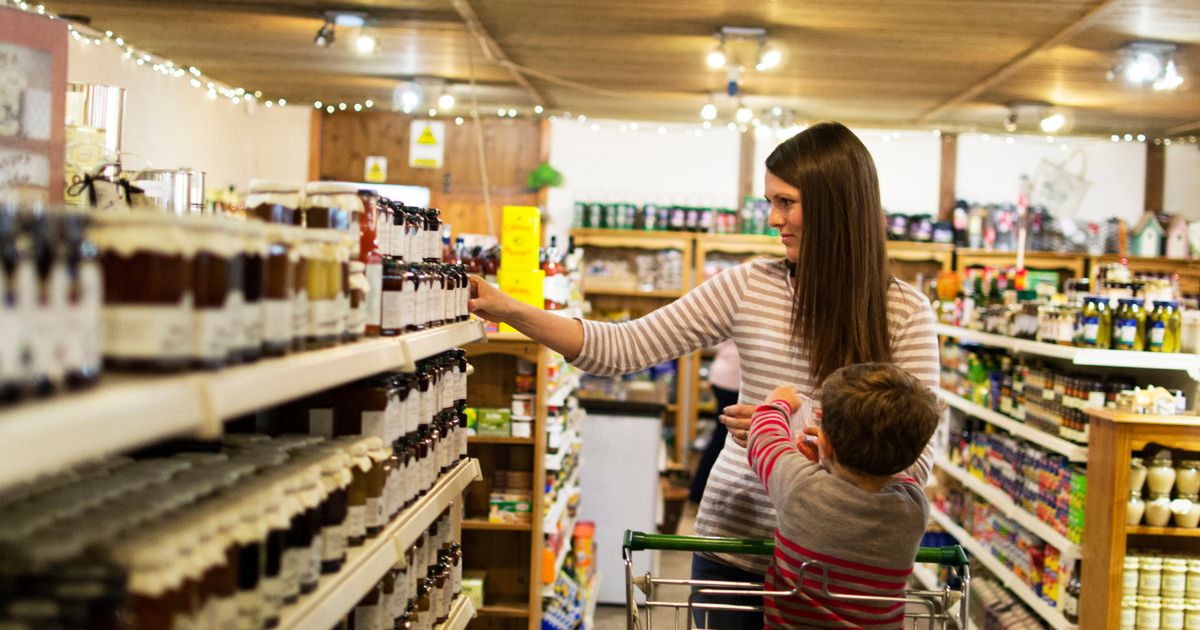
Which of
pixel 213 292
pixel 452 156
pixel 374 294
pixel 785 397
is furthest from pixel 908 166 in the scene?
pixel 213 292

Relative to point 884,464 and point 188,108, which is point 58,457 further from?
point 188,108

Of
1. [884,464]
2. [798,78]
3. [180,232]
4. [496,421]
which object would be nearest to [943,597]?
[884,464]

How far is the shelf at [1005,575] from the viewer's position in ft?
15.3

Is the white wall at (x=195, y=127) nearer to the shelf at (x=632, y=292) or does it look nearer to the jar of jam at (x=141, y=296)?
the shelf at (x=632, y=292)

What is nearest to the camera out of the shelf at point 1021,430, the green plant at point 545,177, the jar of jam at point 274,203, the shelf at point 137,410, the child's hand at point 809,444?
the shelf at point 137,410

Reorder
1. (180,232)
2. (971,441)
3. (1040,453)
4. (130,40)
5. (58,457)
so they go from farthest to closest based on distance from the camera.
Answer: (130,40), (971,441), (1040,453), (180,232), (58,457)

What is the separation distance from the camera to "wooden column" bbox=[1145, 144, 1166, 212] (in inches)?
372

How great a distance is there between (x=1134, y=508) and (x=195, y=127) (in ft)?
22.2

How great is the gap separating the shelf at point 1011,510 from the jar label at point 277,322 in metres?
3.89

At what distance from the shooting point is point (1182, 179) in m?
9.45

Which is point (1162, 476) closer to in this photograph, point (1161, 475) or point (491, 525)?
point (1161, 475)

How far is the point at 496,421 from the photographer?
15.1 ft

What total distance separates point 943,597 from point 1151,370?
10.0 feet

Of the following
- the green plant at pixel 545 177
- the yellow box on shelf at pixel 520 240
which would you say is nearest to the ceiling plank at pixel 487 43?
the green plant at pixel 545 177
